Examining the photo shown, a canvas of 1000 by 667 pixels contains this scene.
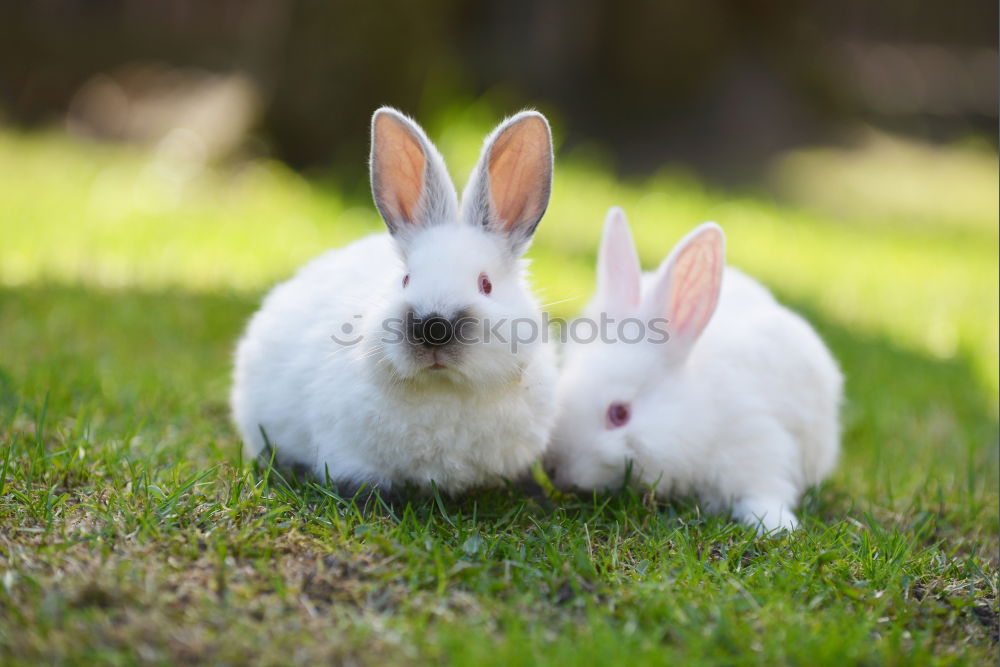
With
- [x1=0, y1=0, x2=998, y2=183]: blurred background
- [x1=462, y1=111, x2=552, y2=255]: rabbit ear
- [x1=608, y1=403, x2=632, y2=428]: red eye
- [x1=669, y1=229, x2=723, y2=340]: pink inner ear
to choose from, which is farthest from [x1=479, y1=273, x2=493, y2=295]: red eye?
[x1=0, y1=0, x2=998, y2=183]: blurred background

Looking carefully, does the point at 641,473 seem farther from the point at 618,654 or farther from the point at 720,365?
the point at 618,654

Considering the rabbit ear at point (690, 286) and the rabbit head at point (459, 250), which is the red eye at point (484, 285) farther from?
the rabbit ear at point (690, 286)

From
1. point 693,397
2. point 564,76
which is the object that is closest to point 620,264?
point 693,397

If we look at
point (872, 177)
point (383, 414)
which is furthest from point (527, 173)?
point (872, 177)

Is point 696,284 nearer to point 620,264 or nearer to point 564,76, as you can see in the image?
point 620,264

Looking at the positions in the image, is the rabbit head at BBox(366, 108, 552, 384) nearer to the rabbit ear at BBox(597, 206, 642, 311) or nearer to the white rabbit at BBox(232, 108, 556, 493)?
the white rabbit at BBox(232, 108, 556, 493)

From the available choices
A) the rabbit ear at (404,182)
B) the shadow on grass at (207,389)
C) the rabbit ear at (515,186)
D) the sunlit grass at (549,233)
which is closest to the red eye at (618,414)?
the shadow on grass at (207,389)

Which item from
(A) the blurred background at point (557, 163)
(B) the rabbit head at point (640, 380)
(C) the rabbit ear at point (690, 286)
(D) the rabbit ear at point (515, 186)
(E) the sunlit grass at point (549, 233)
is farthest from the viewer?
(E) the sunlit grass at point (549, 233)
